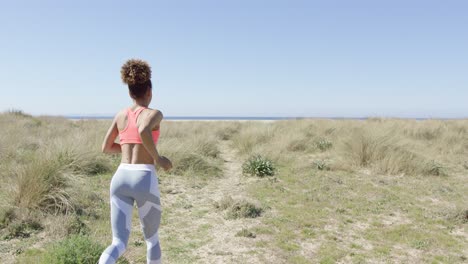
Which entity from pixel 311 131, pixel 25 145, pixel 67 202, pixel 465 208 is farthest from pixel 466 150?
pixel 25 145

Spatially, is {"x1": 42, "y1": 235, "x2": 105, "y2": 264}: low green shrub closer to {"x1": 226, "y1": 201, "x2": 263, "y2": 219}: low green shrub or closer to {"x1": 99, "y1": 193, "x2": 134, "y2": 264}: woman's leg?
{"x1": 99, "y1": 193, "x2": 134, "y2": 264}: woman's leg

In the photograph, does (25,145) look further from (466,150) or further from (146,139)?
(466,150)

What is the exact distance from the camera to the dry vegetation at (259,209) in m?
4.11

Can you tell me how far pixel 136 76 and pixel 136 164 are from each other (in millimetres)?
661

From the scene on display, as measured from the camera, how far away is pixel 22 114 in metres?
23.0

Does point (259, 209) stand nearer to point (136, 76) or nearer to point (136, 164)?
point (136, 164)

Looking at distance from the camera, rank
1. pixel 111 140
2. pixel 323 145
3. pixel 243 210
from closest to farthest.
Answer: pixel 111 140
pixel 243 210
pixel 323 145

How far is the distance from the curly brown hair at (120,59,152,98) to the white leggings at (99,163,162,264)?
578mm

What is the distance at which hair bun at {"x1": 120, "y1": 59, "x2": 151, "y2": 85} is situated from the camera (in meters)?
2.57

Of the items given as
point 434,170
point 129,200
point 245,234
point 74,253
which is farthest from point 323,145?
point 129,200

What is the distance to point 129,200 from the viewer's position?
2.59 metres

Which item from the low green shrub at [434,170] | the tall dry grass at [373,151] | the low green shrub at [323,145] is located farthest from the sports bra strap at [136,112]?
the low green shrub at [323,145]

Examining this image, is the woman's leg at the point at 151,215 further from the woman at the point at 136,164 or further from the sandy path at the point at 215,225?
the sandy path at the point at 215,225

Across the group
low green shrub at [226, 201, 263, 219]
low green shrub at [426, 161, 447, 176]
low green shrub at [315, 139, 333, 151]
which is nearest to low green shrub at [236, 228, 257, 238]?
low green shrub at [226, 201, 263, 219]
